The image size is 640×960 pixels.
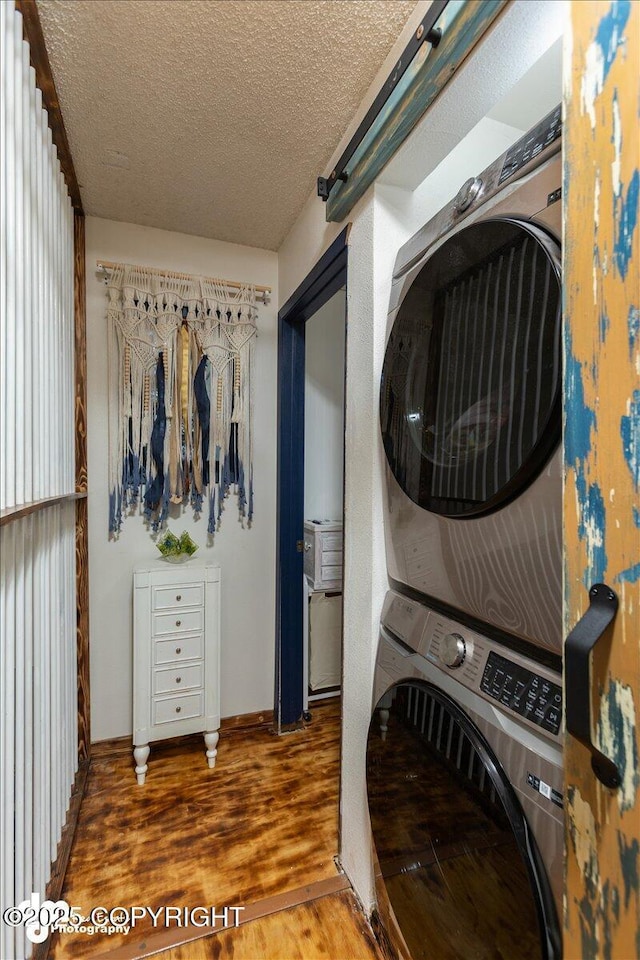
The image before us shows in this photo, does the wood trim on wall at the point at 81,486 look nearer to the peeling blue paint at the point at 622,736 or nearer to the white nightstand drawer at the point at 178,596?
the white nightstand drawer at the point at 178,596

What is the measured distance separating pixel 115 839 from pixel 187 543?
1.14m

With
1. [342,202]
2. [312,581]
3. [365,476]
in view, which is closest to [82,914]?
[312,581]

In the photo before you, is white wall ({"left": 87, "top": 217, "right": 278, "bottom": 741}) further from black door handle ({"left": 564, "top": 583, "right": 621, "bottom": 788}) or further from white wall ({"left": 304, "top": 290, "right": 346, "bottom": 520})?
black door handle ({"left": 564, "top": 583, "right": 621, "bottom": 788})

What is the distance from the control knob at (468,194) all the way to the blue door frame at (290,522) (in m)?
1.37

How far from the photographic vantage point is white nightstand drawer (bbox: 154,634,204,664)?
6.66 ft

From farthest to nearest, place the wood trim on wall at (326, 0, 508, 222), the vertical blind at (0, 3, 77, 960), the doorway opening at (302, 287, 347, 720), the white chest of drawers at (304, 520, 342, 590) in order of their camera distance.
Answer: the doorway opening at (302, 287, 347, 720) → the white chest of drawers at (304, 520, 342, 590) → the vertical blind at (0, 3, 77, 960) → the wood trim on wall at (326, 0, 508, 222)

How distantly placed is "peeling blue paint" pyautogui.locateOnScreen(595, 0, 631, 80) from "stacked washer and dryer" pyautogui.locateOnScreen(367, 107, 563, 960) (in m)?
0.18

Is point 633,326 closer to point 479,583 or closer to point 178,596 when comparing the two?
Result: point 479,583

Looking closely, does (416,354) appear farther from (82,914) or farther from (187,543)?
(82,914)

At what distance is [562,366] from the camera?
694mm

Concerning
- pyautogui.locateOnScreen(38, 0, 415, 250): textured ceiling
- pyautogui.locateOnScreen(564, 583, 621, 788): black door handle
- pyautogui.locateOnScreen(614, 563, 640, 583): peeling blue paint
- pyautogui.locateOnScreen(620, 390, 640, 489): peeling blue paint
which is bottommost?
pyautogui.locateOnScreen(564, 583, 621, 788): black door handle

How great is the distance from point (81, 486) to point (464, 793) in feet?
6.26

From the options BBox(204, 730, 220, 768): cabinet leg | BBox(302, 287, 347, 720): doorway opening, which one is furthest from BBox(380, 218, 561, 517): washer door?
BBox(204, 730, 220, 768): cabinet leg

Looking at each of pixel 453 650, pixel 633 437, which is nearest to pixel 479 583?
pixel 453 650
